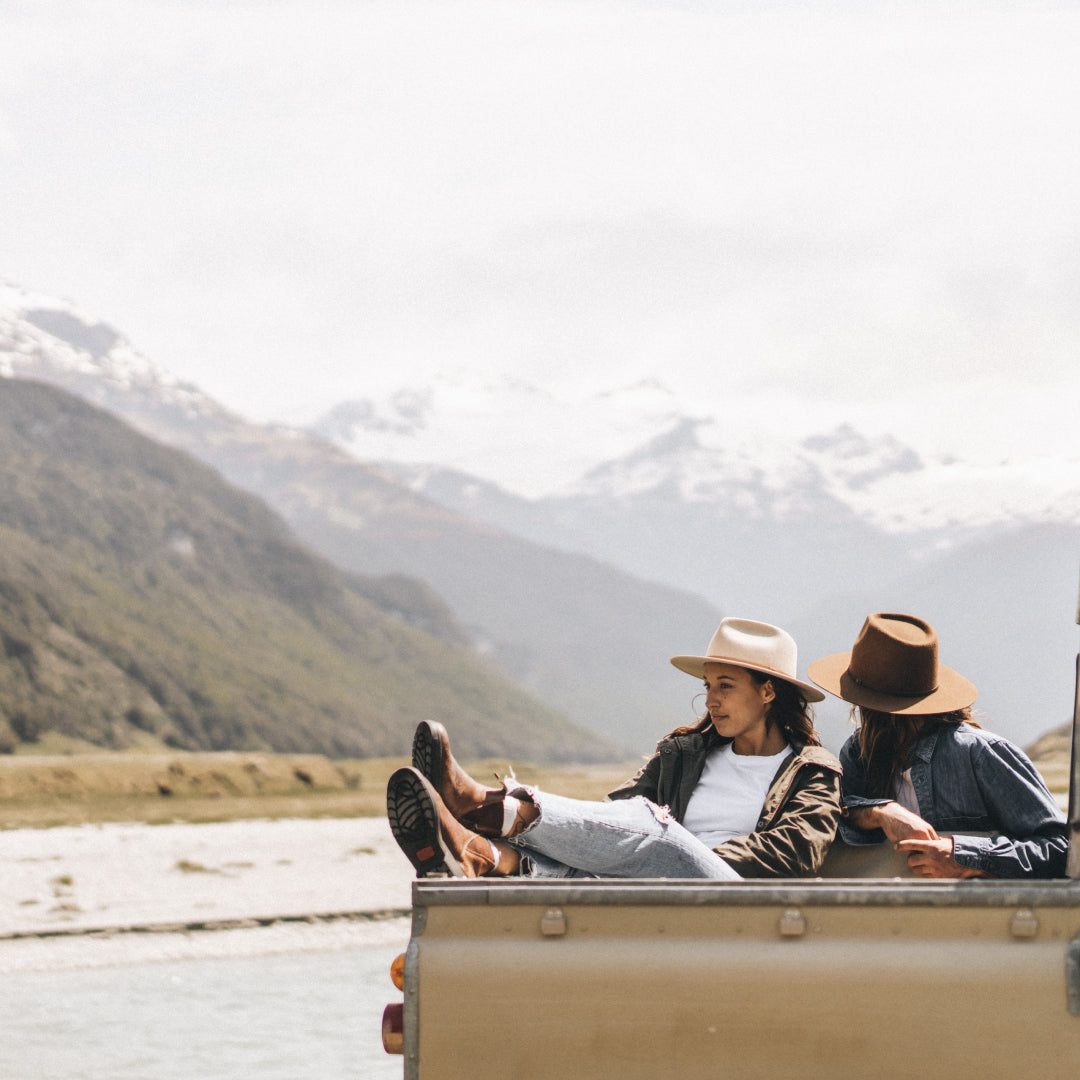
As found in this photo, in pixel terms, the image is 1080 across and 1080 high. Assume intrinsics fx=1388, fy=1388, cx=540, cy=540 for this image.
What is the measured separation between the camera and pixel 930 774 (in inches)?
186

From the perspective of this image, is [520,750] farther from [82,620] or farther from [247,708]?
[82,620]

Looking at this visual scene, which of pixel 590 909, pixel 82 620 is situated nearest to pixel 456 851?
pixel 590 909

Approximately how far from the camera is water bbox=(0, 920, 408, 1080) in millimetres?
10500

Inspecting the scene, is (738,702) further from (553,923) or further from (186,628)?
(186,628)

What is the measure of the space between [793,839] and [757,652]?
2.69 ft

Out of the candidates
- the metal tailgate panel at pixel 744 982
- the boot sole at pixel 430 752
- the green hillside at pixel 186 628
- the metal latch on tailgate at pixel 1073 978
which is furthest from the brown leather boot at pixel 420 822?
the green hillside at pixel 186 628

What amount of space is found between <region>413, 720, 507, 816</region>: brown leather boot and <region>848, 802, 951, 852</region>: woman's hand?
1.21 m

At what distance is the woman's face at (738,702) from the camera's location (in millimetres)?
5031

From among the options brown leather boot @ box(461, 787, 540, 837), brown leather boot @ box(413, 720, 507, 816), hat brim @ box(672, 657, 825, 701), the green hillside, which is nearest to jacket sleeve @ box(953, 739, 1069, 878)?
hat brim @ box(672, 657, 825, 701)

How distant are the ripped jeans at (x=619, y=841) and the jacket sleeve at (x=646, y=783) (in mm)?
887

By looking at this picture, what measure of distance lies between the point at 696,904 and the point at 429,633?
151 m

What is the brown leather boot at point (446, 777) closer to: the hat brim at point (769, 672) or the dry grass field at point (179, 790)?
the hat brim at point (769, 672)

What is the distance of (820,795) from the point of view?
15.2 feet

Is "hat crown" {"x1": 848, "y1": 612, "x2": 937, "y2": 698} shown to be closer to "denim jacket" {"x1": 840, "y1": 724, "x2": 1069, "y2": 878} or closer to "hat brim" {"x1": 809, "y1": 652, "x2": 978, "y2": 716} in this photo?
"hat brim" {"x1": 809, "y1": 652, "x2": 978, "y2": 716}
